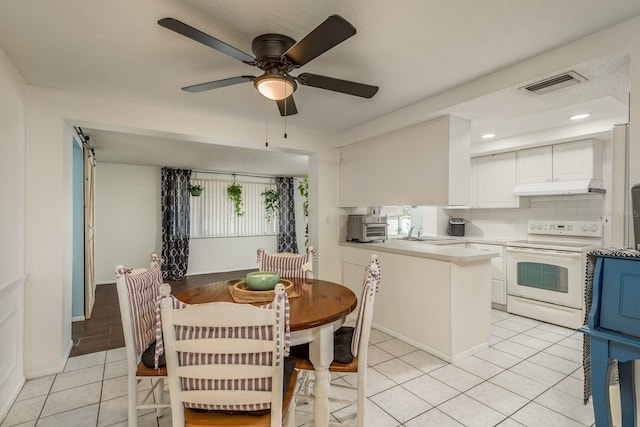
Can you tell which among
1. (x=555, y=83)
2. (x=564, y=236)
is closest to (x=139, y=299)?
(x=555, y=83)

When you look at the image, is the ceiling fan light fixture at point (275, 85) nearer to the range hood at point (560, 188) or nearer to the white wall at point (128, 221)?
the range hood at point (560, 188)

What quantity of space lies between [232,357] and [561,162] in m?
4.40

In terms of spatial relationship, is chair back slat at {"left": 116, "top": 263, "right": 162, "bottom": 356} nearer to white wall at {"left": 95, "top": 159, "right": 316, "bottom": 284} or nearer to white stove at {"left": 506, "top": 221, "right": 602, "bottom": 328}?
white stove at {"left": 506, "top": 221, "right": 602, "bottom": 328}

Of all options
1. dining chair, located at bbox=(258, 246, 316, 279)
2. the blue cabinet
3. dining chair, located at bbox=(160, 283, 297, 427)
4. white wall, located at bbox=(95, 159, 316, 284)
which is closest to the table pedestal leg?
dining chair, located at bbox=(160, 283, 297, 427)

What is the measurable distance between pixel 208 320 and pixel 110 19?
1.68 metres

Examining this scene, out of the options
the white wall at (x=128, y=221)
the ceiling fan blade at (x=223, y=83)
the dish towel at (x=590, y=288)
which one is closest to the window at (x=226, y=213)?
the white wall at (x=128, y=221)

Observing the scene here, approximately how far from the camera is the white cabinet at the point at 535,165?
3.90 meters

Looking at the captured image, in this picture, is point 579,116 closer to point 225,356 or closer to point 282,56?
point 282,56

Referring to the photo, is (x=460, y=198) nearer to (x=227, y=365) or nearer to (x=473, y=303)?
(x=473, y=303)

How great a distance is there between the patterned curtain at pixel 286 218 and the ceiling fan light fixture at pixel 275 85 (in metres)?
5.67

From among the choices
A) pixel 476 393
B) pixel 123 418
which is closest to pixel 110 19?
pixel 123 418

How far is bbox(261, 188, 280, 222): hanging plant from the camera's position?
7.39m

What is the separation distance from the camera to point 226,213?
273 inches

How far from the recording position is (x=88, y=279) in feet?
12.8
